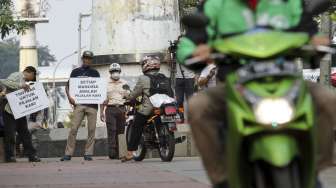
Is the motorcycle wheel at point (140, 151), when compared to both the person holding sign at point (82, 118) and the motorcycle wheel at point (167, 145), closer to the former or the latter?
the motorcycle wheel at point (167, 145)

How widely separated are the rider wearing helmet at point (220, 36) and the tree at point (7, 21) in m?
12.9

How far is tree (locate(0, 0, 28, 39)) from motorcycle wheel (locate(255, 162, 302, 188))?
13.7 meters

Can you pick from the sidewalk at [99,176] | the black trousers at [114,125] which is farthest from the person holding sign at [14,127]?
the sidewalk at [99,176]

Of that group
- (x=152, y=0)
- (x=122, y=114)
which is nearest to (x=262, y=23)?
(x=122, y=114)

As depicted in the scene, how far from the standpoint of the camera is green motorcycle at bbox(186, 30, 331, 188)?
5613mm

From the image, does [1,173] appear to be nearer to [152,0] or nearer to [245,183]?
[245,183]

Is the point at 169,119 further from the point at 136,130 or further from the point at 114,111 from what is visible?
the point at 114,111

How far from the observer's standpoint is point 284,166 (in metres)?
5.57

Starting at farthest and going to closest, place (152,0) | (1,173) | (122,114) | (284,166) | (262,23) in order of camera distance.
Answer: (152,0) → (122,114) → (1,173) → (262,23) → (284,166)

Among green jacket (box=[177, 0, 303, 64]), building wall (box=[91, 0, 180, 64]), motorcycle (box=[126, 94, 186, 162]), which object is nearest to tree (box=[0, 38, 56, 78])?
building wall (box=[91, 0, 180, 64])

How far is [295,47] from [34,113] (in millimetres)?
15522

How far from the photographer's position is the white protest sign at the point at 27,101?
63.9ft

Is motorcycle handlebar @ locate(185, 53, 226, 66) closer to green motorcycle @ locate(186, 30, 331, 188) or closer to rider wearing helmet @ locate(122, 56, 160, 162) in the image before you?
green motorcycle @ locate(186, 30, 331, 188)

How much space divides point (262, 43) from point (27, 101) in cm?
1446
